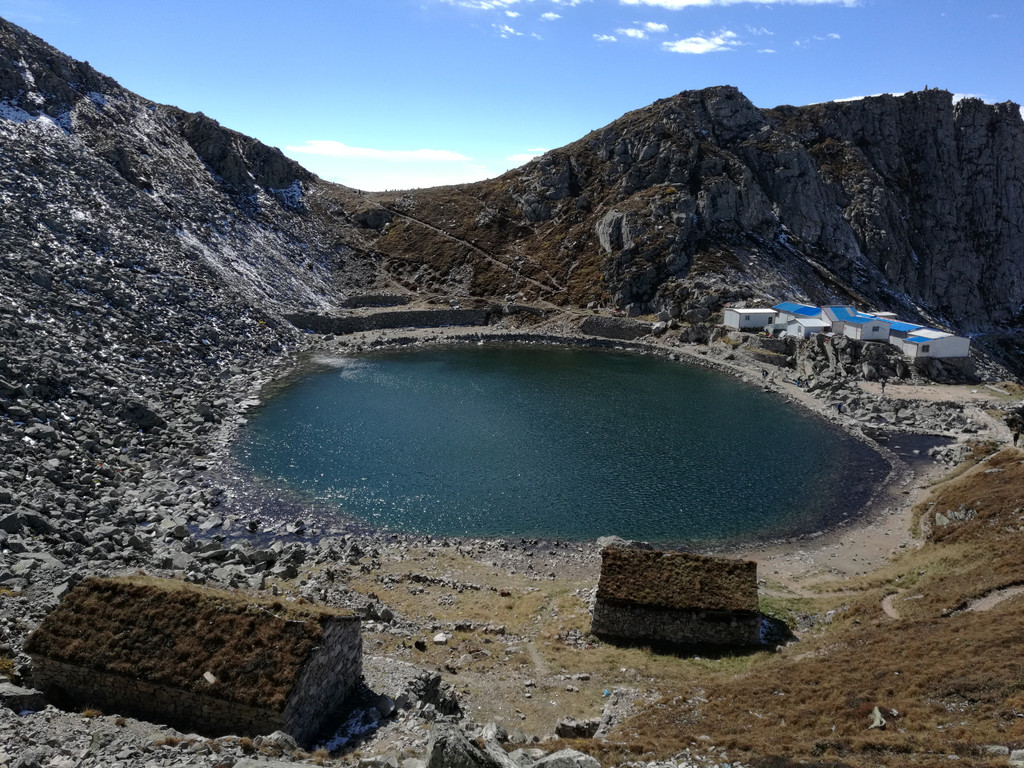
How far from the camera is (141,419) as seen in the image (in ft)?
165

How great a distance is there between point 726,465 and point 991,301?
10115cm

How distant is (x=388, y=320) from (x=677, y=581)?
76762 millimetres

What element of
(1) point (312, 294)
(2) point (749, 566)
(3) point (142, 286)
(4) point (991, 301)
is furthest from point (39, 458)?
(4) point (991, 301)

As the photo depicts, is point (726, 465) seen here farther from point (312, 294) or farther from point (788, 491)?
point (312, 294)

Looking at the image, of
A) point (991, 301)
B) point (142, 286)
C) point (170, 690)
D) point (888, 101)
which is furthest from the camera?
point (888, 101)

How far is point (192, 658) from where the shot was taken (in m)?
19.0

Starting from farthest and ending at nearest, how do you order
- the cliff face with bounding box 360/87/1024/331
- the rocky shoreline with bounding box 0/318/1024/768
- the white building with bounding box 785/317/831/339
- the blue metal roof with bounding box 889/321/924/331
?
1. the cliff face with bounding box 360/87/1024/331
2. the white building with bounding box 785/317/831/339
3. the blue metal roof with bounding box 889/321/924/331
4. the rocky shoreline with bounding box 0/318/1024/768

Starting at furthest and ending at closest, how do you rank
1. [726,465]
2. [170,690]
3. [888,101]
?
[888,101]
[726,465]
[170,690]

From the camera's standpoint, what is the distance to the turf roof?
93.9 feet

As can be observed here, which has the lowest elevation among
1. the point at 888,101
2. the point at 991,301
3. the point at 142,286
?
the point at 142,286

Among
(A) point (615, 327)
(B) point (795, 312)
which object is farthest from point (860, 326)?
(A) point (615, 327)

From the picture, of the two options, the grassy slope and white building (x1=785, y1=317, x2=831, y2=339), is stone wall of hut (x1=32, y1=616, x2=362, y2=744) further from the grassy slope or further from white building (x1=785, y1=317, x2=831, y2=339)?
white building (x1=785, y1=317, x2=831, y2=339)

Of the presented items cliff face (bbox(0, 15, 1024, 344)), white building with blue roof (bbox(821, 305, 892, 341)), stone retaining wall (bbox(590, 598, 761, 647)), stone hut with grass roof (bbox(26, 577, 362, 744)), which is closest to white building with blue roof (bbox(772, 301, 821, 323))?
white building with blue roof (bbox(821, 305, 892, 341))

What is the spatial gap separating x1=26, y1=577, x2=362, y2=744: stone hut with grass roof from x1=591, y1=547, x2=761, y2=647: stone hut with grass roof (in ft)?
41.1
